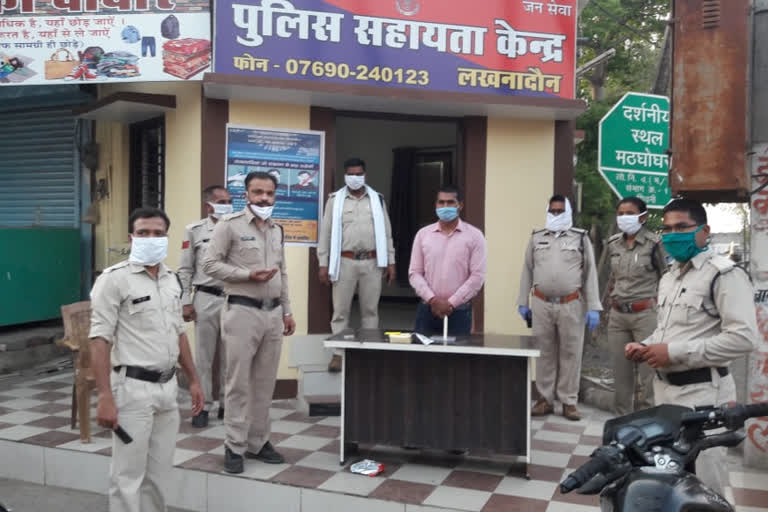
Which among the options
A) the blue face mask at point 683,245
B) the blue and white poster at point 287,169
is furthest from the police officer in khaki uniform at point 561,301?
the blue face mask at point 683,245

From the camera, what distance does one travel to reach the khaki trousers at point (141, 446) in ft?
11.6

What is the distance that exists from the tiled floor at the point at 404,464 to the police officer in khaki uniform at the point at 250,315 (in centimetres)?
23

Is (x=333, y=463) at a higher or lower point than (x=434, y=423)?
lower

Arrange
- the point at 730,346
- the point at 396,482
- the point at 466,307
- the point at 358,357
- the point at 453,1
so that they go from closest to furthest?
1. the point at 730,346
2. the point at 396,482
3. the point at 358,357
4. the point at 466,307
5. the point at 453,1

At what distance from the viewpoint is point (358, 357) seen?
16.4 ft

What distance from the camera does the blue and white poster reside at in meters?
6.79

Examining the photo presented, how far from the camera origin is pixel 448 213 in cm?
571

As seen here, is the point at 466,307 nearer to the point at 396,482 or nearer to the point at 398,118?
the point at 396,482

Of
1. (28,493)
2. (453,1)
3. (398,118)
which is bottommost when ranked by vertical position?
(28,493)

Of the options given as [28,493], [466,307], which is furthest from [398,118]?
[28,493]

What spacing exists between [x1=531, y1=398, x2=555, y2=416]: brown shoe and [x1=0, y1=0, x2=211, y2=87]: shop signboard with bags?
4.24 meters

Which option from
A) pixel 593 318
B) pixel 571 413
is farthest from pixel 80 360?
pixel 593 318

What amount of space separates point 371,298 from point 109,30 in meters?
3.46

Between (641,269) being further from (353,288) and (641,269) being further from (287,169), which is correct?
(287,169)
